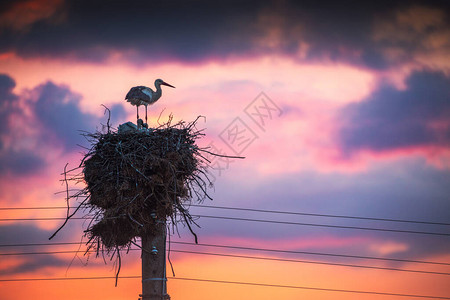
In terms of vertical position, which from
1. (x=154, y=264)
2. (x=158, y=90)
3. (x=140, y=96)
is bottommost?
(x=154, y=264)

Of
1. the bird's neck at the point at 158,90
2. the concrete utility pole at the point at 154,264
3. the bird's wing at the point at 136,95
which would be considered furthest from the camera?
the bird's neck at the point at 158,90

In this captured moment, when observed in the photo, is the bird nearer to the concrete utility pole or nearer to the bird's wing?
the bird's wing

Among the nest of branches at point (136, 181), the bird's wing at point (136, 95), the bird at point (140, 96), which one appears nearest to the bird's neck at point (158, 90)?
the bird at point (140, 96)

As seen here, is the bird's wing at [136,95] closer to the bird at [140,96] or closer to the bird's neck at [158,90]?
the bird at [140,96]

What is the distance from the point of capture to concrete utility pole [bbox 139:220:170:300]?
12.6m

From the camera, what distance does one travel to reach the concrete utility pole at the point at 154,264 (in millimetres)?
12633

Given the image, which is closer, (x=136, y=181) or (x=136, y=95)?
(x=136, y=181)

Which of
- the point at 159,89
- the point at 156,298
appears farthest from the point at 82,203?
the point at 159,89

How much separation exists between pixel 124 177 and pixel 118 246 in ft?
4.91

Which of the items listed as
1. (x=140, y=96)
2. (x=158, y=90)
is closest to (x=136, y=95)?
(x=140, y=96)

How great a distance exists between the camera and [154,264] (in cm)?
1281

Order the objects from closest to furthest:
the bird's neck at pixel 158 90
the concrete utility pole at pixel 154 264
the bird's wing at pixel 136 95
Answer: the concrete utility pole at pixel 154 264
the bird's wing at pixel 136 95
the bird's neck at pixel 158 90

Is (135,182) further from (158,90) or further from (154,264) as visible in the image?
(158,90)

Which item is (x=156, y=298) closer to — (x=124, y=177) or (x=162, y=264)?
(x=162, y=264)
